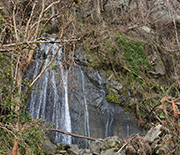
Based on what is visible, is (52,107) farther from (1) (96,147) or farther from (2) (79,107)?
(1) (96,147)

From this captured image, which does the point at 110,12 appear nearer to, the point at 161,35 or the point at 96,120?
the point at 161,35

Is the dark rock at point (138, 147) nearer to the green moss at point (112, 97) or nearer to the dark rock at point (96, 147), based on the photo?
the dark rock at point (96, 147)

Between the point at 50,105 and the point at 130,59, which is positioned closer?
the point at 50,105

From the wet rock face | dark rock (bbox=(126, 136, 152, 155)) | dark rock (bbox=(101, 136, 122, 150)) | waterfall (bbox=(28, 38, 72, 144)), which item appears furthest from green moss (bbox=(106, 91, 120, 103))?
dark rock (bbox=(126, 136, 152, 155))

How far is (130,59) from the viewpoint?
9078mm

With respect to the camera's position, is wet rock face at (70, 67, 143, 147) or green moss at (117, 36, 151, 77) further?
green moss at (117, 36, 151, 77)

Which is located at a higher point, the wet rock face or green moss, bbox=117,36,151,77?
green moss, bbox=117,36,151,77

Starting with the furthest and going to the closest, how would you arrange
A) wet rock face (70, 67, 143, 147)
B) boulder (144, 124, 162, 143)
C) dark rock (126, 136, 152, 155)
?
wet rock face (70, 67, 143, 147) → boulder (144, 124, 162, 143) → dark rock (126, 136, 152, 155)

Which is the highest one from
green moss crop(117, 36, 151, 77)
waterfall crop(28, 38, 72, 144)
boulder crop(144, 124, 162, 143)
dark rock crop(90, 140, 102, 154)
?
green moss crop(117, 36, 151, 77)

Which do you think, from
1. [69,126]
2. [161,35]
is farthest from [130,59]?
[69,126]

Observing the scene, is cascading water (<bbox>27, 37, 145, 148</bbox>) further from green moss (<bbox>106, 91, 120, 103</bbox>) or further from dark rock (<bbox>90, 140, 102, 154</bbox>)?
dark rock (<bbox>90, 140, 102, 154</bbox>)

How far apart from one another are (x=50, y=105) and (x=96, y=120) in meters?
1.80

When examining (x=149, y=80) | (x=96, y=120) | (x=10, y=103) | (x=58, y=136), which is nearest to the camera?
(x=10, y=103)

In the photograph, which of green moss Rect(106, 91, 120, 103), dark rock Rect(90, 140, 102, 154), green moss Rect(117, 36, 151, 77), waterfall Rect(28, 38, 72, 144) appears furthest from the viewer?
green moss Rect(117, 36, 151, 77)
